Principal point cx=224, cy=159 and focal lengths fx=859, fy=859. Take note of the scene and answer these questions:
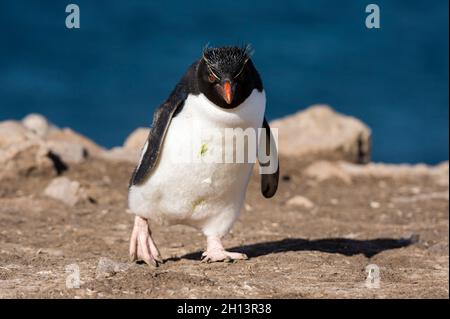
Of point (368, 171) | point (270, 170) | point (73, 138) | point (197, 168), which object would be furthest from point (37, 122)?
point (197, 168)

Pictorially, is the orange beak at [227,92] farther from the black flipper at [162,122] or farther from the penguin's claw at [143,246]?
the penguin's claw at [143,246]

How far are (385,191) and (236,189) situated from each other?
7.30 m

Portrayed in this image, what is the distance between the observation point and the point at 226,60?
5344 millimetres

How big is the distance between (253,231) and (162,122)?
2956 millimetres

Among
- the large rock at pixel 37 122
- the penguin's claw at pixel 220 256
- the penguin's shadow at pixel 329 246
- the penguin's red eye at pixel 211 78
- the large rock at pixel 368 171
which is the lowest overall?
the penguin's shadow at pixel 329 246

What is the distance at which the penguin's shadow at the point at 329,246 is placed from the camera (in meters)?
6.75

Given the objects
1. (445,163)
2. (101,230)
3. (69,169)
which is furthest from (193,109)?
(445,163)

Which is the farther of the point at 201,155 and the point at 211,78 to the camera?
the point at 201,155

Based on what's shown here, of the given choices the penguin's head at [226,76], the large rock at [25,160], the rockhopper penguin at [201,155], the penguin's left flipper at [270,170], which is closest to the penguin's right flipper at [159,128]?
the rockhopper penguin at [201,155]

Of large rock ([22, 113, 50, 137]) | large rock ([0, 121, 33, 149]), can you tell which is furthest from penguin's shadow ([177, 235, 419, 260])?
large rock ([22, 113, 50, 137])

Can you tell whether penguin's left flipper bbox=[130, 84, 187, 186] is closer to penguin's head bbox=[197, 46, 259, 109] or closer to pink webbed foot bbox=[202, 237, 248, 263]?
penguin's head bbox=[197, 46, 259, 109]

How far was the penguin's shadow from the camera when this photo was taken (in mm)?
6750

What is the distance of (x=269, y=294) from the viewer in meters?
4.84

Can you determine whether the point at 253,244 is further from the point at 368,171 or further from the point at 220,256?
the point at 368,171
